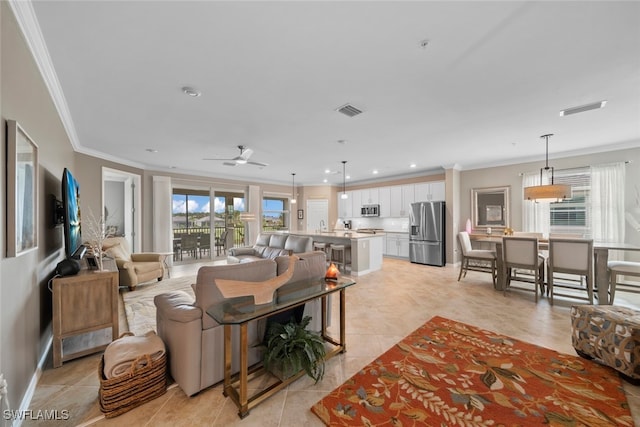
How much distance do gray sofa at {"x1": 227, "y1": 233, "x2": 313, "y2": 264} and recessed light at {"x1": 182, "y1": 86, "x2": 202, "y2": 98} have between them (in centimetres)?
318

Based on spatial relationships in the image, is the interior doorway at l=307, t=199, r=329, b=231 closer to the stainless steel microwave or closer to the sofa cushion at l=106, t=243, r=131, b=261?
the stainless steel microwave

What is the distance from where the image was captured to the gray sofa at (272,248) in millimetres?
5195

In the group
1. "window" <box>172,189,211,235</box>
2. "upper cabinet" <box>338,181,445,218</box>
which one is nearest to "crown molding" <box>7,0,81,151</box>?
"window" <box>172,189,211,235</box>

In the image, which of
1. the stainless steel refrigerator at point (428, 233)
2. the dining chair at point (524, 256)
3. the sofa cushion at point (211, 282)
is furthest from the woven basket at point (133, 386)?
the stainless steel refrigerator at point (428, 233)

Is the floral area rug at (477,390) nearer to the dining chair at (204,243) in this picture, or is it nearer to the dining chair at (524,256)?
the dining chair at (524,256)

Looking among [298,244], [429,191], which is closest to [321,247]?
[298,244]

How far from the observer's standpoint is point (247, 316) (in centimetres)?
163

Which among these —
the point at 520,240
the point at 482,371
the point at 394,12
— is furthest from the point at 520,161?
the point at 394,12

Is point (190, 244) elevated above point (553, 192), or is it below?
below

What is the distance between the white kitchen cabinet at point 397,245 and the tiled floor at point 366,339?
Result: 1990 mm

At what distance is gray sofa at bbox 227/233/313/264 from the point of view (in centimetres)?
520

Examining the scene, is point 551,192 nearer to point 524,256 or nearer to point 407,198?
point 524,256

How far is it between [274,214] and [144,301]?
5.49 metres

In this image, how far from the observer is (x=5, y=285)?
4.85 ft
